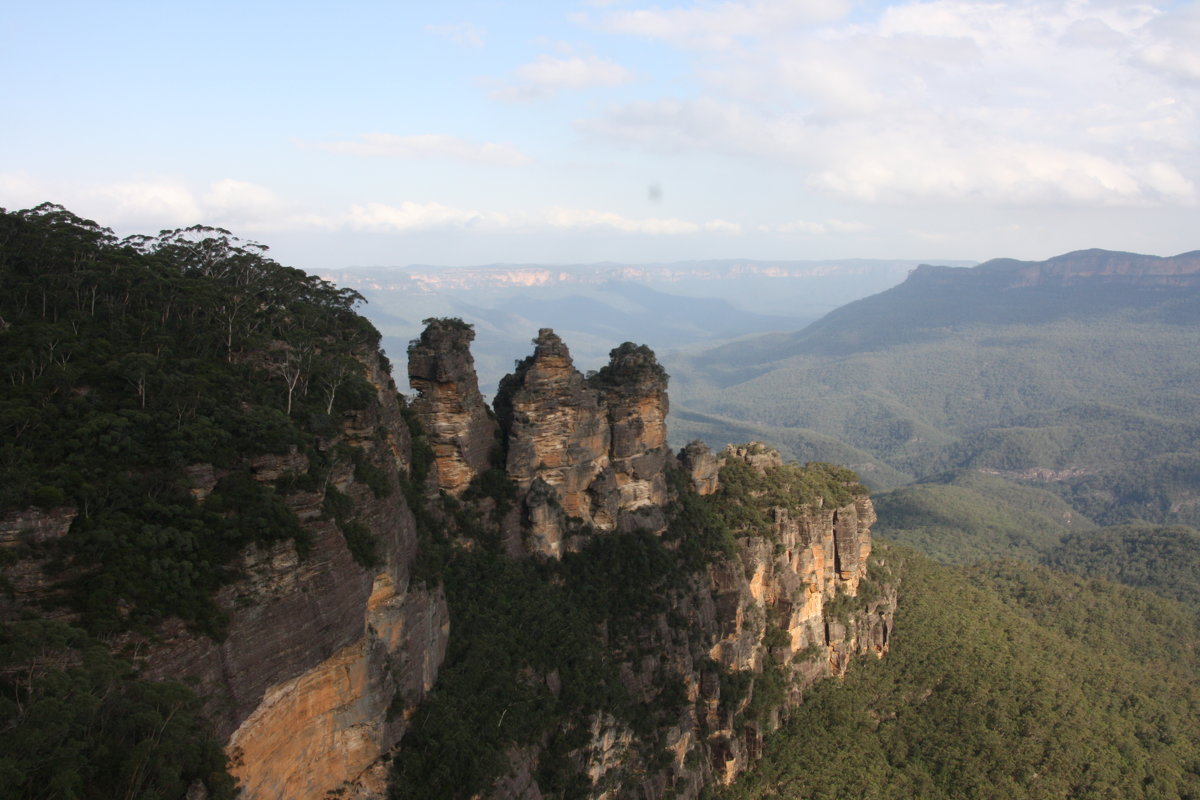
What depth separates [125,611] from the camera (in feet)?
52.0

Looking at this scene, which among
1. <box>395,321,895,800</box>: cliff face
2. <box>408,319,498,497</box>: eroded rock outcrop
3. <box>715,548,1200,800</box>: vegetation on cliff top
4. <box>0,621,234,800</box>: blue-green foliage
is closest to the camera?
<box>0,621,234,800</box>: blue-green foliage

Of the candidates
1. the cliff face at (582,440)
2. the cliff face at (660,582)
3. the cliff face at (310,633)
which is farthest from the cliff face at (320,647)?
the cliff face at (582,440)

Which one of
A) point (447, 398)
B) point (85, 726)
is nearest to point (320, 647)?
point (85, 726)

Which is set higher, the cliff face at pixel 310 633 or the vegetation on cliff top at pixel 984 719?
the cliff face at pixel 310 633

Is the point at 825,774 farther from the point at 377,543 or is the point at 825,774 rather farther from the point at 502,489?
the point at 377,543

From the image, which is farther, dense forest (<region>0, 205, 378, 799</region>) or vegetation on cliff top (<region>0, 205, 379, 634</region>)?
vegetation on cliff top (<region>0, 205, 379, 634</region>)

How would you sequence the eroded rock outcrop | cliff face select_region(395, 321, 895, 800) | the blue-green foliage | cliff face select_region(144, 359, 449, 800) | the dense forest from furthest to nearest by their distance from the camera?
the eroded rock outcrop < cliff face select_region(395, 321, 895, 800) < cliff face select_region(144, 359, 449, 800) < the dense forest < the blue-green foliage

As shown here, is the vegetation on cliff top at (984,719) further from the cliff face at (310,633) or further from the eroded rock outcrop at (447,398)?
the cliff face at (310,633)

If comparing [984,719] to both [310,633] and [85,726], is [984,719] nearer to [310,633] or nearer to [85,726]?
[310,633]

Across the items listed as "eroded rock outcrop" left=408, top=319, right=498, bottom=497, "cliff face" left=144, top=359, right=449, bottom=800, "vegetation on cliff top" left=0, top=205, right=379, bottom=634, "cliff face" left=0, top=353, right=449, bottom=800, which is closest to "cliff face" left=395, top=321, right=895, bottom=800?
"eroded rock outcrop" left=408, top=319, right=498, bottom=497

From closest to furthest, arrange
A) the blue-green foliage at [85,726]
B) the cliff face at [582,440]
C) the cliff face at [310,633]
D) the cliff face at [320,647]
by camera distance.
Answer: the blue-green foliage at [85,726] → the cliff face at [310,633] → the cliff face at [320,647] → the cliff face at [582,440]

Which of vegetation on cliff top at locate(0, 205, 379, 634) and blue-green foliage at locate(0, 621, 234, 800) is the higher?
vegetation on cliff top at locate(0, 205, 379, 634)

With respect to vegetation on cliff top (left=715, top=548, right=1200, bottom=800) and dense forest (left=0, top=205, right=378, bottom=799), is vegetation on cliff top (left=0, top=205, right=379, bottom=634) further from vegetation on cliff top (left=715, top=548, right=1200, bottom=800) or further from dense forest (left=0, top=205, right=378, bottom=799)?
vegetation on cliff top (left=715, top=548, right=1200, bottom=800)

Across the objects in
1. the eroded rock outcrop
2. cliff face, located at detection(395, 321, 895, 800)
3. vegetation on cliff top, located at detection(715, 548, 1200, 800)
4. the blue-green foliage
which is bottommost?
vegetation on cliff top, located at detection(715, 548, 1200, 800)
